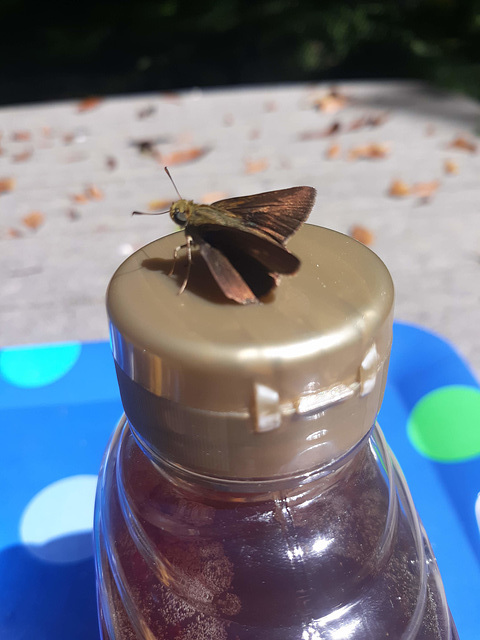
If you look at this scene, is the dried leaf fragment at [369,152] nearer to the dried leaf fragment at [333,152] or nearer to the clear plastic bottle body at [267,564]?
the dried leaf fragment at [333,152]

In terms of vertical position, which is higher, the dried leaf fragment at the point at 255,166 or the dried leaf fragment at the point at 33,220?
the dried leaf fragment at the point at 255,166

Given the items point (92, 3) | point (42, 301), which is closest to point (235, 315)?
point (42, 301)

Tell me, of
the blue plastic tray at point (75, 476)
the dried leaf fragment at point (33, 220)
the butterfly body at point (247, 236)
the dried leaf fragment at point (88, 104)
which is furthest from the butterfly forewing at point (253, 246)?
the dried leaf fragment at point (88, 104)

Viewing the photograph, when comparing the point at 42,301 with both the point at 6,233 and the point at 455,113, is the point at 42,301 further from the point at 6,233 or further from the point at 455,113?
the point at 455,113

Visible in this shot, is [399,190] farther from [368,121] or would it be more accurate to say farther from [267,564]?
[267,564]

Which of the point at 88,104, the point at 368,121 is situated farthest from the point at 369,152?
the point at 88,104

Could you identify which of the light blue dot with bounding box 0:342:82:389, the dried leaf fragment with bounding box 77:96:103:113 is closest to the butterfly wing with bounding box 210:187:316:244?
the light blue dot with bounding box 0:342:82:389
